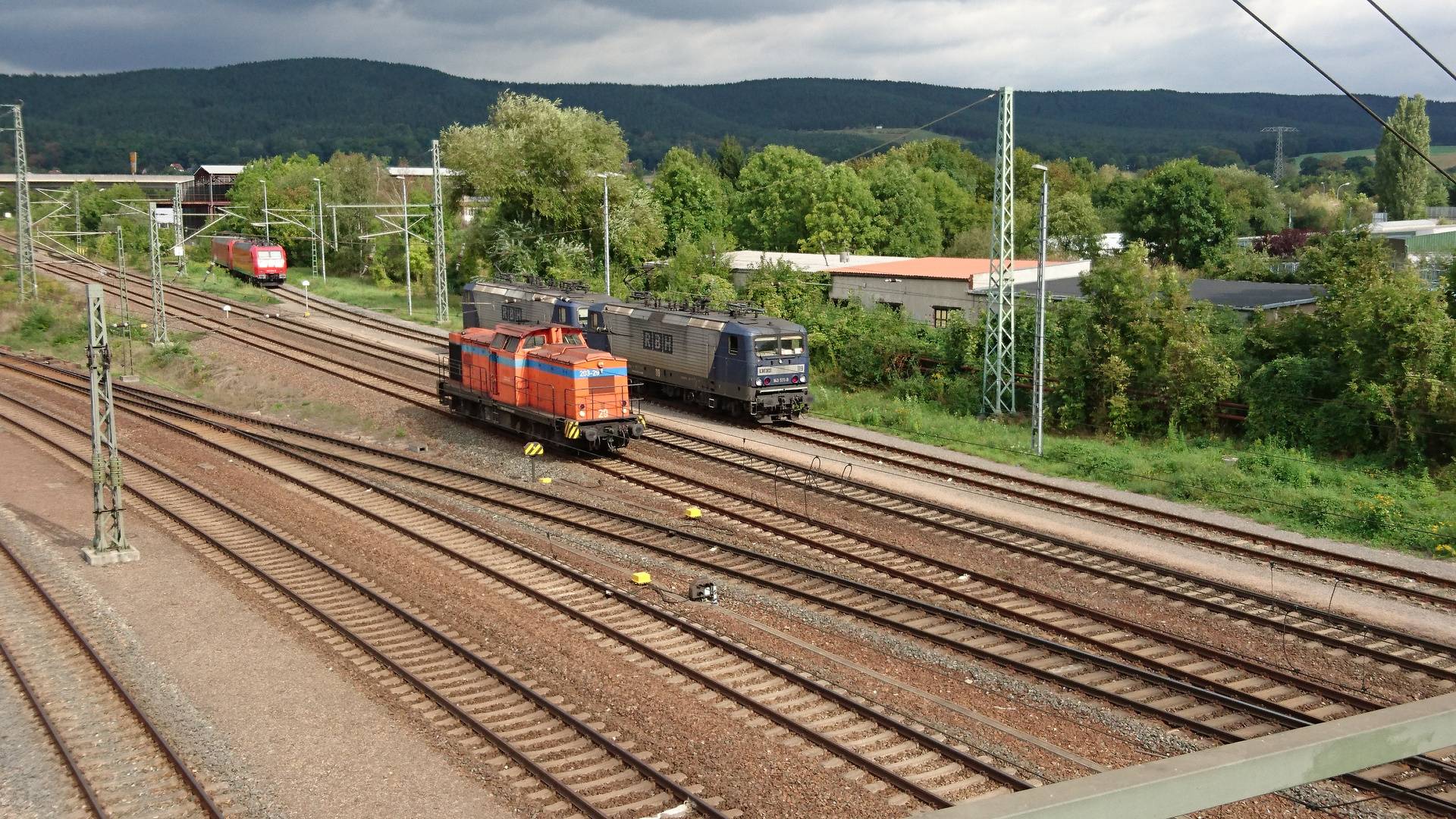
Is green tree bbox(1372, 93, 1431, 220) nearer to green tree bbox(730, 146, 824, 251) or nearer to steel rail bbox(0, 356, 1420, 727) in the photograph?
green tree bbox(730, 146, 824, 251)

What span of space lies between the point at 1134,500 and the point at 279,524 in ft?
64.0

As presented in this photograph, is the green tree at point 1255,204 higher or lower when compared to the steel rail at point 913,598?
higher

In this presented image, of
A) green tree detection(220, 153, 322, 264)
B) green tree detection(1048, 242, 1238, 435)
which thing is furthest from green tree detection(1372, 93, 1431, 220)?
green tree detection(220, 153, 322, 264)

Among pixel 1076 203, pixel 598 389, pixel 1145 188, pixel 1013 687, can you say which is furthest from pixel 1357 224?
pixel 1076 203

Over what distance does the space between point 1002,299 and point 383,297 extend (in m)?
48.0

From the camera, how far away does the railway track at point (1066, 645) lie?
46.5 ft

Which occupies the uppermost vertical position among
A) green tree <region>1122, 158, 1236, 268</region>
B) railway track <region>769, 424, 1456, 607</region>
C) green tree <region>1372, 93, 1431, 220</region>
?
green tree <region>1372, 93, 1431, 220</region>

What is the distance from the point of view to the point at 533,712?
14.8 meters

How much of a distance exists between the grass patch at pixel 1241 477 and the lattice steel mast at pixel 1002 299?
1.13 m

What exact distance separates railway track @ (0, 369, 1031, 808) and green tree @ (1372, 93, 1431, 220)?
341ft

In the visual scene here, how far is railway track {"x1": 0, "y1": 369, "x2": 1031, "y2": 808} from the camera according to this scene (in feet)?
41.6

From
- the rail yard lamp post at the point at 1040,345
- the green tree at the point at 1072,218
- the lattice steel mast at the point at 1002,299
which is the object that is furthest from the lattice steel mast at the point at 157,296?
the green tree at the point at 1072,218

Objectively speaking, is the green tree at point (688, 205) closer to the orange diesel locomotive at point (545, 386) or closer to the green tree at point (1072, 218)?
the green tree at point (1072, 218)

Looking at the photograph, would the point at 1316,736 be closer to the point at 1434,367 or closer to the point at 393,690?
the point at 393,690
